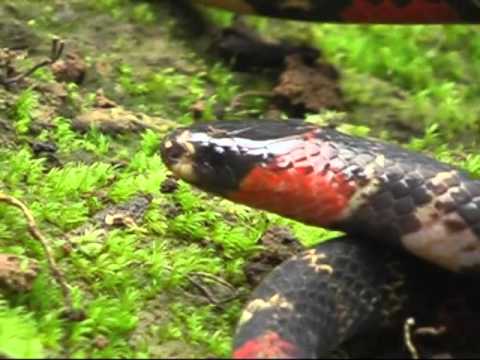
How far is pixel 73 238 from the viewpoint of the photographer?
4.42 meters

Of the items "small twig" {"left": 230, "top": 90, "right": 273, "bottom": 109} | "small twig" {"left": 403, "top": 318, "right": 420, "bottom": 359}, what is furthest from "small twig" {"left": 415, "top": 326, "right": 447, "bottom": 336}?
"small twig" {"left": 230, "top": 90, "right": 273, "bottom": 109}

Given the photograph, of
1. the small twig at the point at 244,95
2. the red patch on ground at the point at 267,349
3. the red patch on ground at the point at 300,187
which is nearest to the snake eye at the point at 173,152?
the red patch on ground at the point at 300,187

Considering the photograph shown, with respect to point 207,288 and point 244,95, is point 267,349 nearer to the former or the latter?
point 207,288

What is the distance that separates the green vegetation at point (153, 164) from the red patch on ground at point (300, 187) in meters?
0.43

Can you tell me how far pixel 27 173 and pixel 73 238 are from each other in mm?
584

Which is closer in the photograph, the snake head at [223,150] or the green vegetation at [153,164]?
the green vegetation at [153,164]

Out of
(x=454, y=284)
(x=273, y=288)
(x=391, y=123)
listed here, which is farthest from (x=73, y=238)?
(x=391, y=123)

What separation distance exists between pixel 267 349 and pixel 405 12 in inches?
149

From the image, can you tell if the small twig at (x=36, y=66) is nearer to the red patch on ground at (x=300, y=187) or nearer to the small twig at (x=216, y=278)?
the small twig at (x=216, y=278)

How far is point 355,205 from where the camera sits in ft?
13.0

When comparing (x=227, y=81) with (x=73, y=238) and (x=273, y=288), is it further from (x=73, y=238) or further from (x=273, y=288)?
(x=273, y=288)

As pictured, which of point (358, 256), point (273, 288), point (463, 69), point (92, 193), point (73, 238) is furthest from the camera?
point (463, 69)

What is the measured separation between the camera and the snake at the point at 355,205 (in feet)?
12.6

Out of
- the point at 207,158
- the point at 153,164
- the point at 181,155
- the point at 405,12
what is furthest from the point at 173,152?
the point at 405,12
